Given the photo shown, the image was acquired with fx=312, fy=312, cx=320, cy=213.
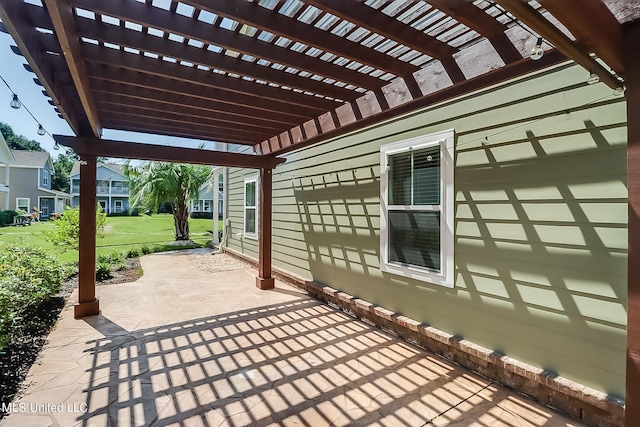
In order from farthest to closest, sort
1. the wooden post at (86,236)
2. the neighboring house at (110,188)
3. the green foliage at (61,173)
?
the green foliage at (61,173) → the neighboring house at (110,188) → the wooden post at (86,236)

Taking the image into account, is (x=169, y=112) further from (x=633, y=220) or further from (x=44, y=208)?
(x=44, y=208)

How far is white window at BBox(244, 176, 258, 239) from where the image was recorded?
27.1ft

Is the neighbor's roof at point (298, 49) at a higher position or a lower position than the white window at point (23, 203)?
higher

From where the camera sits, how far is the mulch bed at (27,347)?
8.90 ft

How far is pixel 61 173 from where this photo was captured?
4328 cm

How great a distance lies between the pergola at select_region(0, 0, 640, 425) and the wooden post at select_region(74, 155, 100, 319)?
122 mm

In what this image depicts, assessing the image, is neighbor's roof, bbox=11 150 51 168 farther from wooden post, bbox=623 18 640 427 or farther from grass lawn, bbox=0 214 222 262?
wooden post, bbox=623 18 640 427

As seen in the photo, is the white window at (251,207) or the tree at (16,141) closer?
the white window at (251,207)

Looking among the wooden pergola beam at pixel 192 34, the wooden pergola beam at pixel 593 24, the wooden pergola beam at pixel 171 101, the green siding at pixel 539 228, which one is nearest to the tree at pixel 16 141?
the wooden pergola beam at pixel 171 101

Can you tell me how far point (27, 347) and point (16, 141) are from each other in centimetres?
6283

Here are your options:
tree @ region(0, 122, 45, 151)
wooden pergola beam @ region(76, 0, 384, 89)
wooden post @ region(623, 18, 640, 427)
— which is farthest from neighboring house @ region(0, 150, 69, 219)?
wooden post @ region(623, 18, 640, 427)

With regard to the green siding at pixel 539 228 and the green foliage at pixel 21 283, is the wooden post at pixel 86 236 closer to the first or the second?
the green foliage at pixel 21 283

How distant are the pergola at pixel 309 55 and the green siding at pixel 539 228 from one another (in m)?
0.45

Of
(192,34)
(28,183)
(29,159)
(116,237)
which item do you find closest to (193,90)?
(192,34)
